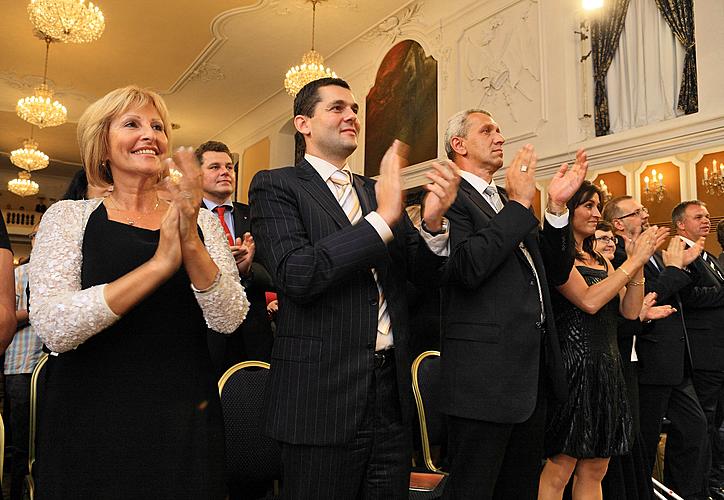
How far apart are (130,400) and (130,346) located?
0.41 feet

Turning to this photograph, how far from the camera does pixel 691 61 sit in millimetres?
5477

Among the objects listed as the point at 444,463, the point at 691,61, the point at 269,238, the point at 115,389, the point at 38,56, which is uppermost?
the point at 38,56

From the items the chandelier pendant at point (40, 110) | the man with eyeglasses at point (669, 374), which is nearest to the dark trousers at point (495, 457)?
the man with eyeglasses at point (669, 374)

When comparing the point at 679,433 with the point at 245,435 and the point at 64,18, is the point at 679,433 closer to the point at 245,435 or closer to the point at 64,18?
the point at 245,435

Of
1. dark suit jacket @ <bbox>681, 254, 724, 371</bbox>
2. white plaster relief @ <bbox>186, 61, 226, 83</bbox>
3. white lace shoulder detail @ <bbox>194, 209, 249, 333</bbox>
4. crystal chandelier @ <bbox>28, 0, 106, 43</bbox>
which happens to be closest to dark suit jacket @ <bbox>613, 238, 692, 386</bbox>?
dark suit jacket @ <bbox>681, 254, 724, 371</bbox>

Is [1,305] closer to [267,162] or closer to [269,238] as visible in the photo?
[269,238]

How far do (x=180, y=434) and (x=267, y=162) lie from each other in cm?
1089

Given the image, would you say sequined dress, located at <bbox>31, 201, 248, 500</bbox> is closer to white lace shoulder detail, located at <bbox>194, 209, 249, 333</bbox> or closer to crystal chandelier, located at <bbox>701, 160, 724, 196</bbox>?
white lace shoulder detail, located at <bbox>194, 209, 249, 333</bbox>

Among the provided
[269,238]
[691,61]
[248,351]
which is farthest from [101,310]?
[691,61]

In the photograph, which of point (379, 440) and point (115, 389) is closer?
point (115, 389)

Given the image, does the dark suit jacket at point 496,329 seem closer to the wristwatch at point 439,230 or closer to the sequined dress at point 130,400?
the wristwatch at point 439,230

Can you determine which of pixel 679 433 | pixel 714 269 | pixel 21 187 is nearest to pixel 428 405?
pixel 679 433

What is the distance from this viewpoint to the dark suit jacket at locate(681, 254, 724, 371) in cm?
380

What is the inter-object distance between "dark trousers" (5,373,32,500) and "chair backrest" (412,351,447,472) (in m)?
1.54
